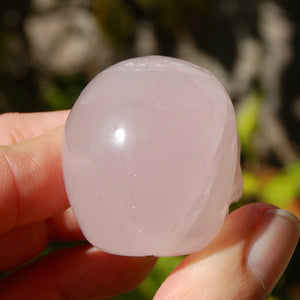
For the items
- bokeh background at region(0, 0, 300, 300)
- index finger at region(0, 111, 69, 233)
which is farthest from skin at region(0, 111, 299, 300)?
bokeh background at region(0, 0, 300, 300)

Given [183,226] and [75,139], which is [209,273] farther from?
[75,139]

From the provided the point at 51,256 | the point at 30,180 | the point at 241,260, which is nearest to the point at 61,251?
the point at 51,256

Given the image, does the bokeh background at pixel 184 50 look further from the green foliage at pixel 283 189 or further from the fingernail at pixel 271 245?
the fingernail at pixel 271 245

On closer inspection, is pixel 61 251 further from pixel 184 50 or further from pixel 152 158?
pixel 184 50

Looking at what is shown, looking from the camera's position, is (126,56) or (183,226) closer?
(183,226)

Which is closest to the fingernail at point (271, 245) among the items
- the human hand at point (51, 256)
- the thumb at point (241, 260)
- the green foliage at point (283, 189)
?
the thumb at point (241, 260)

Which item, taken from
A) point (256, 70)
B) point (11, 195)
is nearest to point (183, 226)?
point (11, 195)

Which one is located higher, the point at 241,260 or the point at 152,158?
the point at 152,158
